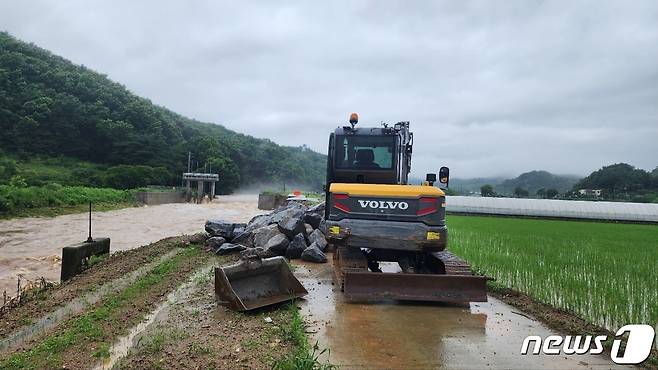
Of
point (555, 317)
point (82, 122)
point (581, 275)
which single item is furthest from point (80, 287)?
point (82, 122)

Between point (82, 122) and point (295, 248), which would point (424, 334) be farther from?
point (82, 122)

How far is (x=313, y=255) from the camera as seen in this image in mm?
9703

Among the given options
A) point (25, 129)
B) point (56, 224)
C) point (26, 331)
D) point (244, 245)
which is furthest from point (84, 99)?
point (26, 331)

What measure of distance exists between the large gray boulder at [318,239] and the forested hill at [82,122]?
47.3 meters

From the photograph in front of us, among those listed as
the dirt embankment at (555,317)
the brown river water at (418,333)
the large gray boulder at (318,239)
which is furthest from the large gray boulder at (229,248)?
the dirt embankment at (555,317)

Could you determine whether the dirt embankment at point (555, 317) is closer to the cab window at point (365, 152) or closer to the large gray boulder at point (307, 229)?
the cab window at point (365, 152)

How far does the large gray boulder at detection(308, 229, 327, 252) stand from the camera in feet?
34.8

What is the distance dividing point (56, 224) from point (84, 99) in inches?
2137

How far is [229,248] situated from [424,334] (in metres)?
6.84

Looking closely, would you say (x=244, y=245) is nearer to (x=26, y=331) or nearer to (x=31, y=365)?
(x=26, y=331)

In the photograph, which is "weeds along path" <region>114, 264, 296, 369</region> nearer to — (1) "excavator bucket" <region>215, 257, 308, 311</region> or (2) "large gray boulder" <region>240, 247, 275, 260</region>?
(1) "excavator bucket" <region>215, 257, 308, 311</region>

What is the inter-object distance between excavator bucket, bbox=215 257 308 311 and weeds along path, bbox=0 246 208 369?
108 cm

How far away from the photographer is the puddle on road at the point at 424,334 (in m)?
3.96

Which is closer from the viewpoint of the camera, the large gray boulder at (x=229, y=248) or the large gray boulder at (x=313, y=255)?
the large gray boulder at (x=313, y=255)
